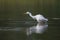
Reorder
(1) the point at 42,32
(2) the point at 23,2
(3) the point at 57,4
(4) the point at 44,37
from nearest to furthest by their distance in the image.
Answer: (4) the point at 44,37 → (1) the point at 42,32 → (3) the point at 57,4 → (2) the point at 23,2

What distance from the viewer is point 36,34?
25.9 ft

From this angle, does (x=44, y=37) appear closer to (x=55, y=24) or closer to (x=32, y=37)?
(x=32, y=37)

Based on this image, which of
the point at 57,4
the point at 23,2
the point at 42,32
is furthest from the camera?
the point at 23,2

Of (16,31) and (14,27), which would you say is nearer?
(16,31)

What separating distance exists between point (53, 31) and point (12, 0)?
37.0 ft

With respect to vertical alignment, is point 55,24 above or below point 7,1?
below

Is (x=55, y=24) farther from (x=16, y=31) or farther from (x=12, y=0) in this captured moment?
(x=12, y=0)

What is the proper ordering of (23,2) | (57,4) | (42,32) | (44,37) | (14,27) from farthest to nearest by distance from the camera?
(23,2), (57,4), (14,27), (42,32), (44,37)

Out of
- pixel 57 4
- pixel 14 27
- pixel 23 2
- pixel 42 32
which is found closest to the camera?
pixel 42 32

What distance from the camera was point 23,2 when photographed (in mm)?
18672

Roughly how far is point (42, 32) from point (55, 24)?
1.54 meters

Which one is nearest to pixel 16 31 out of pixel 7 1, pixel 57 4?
pixel 57 4

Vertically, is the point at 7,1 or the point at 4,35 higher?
the point at 7,1

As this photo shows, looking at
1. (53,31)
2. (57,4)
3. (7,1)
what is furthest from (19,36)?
(7,1)
